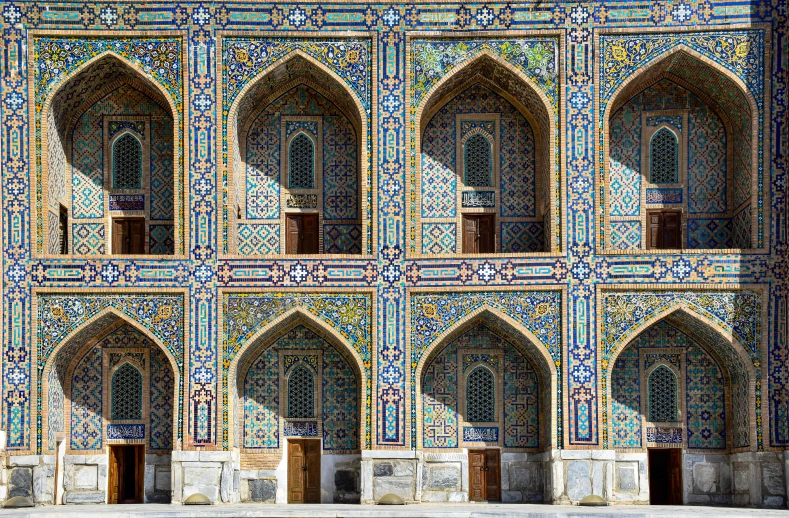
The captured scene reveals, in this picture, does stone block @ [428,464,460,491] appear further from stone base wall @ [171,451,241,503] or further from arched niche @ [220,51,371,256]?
arched niche @ [220,51,371,256]

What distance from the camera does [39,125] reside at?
1554 cm

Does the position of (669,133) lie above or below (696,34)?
below

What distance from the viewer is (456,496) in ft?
52.1

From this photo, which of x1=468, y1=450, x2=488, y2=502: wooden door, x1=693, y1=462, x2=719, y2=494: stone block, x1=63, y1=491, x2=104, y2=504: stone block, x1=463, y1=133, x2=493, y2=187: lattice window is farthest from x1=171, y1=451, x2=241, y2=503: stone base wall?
x1=693, y1=462, x2=719, y2=494: stone block

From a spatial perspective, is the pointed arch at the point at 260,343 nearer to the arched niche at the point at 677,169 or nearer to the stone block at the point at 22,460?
the stone block at the point at 22,460

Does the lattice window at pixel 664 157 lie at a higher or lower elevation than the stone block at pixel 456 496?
higher

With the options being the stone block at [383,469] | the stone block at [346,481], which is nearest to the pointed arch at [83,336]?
the stone block at [346,481]

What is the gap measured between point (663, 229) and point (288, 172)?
574 cm

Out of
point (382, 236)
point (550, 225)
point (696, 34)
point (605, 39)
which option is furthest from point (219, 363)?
point (696, 34)

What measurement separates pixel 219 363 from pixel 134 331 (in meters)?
1.58

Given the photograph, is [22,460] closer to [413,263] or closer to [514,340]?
[413,263]

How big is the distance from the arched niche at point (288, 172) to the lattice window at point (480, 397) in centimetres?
266

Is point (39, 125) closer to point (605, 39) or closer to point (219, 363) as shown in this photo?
point (219, 363)

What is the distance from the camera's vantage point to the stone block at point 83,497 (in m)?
15.8
